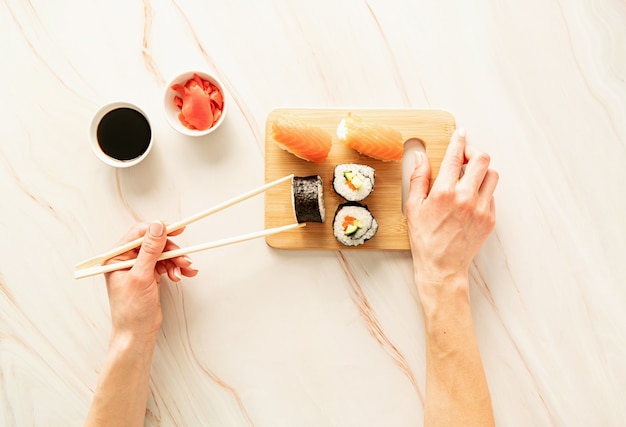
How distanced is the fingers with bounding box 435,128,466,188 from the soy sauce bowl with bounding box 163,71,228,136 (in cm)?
72

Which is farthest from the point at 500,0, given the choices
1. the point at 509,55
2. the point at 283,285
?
the point at 283,285

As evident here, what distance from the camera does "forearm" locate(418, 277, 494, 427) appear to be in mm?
1463

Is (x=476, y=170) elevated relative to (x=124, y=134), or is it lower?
lower

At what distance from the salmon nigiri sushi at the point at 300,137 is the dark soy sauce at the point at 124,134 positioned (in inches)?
16.7

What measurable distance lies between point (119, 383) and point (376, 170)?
3.52ft

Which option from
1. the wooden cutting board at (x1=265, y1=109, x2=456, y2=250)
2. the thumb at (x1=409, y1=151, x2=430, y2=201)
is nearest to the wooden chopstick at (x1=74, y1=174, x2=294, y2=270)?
the wooden cutting board at (x1=265, y1=109, x2=456, y2=250)

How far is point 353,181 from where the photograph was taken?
1.42 m

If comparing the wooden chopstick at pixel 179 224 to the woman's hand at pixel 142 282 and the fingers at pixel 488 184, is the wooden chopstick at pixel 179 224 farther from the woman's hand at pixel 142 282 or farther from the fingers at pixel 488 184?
the fingers at pixel 488 184

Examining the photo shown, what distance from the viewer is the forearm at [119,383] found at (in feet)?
4.87

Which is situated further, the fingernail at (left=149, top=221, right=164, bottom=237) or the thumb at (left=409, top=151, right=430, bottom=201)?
the thumb at (left=409, top=151, right=430, bottom=201)

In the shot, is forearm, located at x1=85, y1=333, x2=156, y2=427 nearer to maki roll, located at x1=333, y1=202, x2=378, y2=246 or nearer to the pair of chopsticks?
the pair of chopsticks

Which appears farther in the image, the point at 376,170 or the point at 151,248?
the point at 376,170

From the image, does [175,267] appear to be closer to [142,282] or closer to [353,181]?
[142,282]

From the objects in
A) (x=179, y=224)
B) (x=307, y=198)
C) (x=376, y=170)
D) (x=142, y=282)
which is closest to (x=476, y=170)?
(x=376, y=170)
